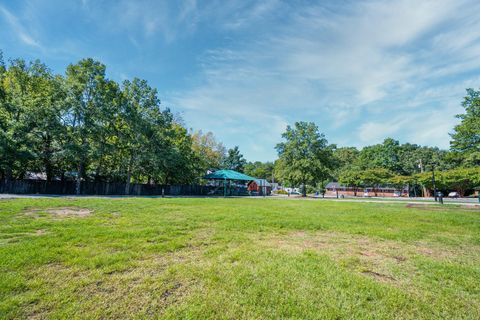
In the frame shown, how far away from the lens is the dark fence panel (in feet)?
63.2

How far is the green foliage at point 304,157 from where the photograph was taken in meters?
35.3

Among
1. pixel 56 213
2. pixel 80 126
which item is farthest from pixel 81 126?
pixel 56 213

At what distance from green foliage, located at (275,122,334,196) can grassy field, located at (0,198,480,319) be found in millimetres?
29836

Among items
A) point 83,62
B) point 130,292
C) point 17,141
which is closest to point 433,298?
point 130,292

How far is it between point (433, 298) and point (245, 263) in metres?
2.38

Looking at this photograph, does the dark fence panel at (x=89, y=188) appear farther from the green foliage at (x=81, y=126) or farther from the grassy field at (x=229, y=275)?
the grassy field at (x=229, y=275)

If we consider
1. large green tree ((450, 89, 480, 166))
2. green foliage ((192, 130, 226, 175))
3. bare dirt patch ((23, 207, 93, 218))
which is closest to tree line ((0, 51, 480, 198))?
large green tree ((450, 89, 480, 166))

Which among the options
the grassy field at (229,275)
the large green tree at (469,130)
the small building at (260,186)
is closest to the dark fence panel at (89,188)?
the grassy field at (229,275)

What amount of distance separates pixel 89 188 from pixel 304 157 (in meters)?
28.3

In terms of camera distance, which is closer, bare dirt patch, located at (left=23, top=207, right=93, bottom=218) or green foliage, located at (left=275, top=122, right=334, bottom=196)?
bare dirt patch, located at (left=23, top=207, right=93, bottom=218)

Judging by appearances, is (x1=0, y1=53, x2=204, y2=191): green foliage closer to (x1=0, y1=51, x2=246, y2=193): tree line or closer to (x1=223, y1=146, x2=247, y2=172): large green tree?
(x1=0, y1=51, x2=246, y2=193): tree line

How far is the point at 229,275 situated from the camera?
3.23 m

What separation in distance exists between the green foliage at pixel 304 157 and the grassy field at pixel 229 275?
2984cm

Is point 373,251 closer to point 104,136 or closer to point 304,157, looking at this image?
point 104,136
